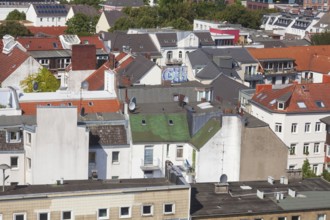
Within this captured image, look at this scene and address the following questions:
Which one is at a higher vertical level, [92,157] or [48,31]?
[92,157]

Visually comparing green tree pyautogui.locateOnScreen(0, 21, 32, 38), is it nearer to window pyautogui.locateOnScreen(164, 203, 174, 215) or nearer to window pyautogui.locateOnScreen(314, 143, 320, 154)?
window pyautogui.locateOnScreen(314, 143, 320, 154)

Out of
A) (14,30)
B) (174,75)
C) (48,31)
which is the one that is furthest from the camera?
(48,31)

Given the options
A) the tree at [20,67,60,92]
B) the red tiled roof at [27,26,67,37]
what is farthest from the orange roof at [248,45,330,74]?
the red tiled roof at [27,26,67,37]

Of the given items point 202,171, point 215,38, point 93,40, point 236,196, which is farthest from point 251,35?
point 236,196

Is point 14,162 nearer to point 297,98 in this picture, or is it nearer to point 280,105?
point 280,105

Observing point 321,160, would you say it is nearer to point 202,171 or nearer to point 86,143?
point 202,171

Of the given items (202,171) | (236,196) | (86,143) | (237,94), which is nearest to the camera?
(236,196)

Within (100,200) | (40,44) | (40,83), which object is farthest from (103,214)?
(40,44)
